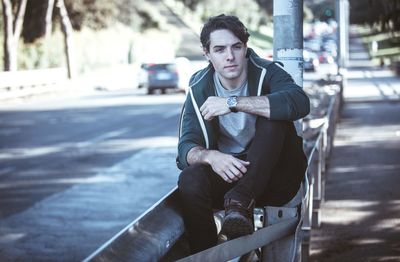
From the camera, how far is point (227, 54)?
4.16m

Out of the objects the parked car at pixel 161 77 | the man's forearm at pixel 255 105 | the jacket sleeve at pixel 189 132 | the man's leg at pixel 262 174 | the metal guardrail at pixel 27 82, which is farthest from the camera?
the parked car at pixel 161 77

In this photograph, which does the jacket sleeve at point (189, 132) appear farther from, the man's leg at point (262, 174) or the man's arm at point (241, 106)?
the man's leg at point (262, 174)

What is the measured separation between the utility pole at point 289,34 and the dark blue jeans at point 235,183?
1.19 m

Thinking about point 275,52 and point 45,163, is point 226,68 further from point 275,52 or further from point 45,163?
point 45,163

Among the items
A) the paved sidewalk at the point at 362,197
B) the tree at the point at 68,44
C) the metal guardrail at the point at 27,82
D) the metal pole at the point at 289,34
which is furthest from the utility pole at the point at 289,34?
the tree at the point at 68,44

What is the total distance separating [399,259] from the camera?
19.8 feet

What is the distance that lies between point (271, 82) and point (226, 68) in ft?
0.97

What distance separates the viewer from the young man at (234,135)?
388 cm

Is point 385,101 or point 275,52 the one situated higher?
point 275,52

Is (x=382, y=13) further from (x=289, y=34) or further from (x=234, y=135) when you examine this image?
(x=234, y=135)

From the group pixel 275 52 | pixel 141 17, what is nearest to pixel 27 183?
pixel 275 52

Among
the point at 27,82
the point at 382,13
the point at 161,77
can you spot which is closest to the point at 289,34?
the point at 161,77

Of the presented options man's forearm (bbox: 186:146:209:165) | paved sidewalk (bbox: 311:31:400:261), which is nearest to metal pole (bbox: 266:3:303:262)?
man's forearm (bbox: 186:146:209:165)

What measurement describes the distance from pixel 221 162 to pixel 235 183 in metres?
0.19
